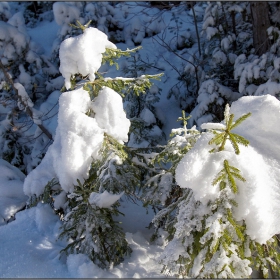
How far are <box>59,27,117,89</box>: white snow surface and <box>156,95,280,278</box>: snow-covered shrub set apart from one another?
1.72 metres

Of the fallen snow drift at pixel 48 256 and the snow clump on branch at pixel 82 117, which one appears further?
the fallen snow drift at pixel 48 256

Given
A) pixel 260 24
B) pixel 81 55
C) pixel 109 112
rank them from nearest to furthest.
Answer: pixel 81 55 → pixel 109 112 → pixel 260 24

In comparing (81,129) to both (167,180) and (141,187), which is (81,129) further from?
(167,180)

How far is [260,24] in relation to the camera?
6891mm

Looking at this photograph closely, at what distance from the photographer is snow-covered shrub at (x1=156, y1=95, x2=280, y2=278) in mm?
2111

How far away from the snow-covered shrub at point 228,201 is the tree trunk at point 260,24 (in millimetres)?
5265

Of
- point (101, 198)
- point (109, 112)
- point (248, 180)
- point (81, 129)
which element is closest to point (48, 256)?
point (101, 198)

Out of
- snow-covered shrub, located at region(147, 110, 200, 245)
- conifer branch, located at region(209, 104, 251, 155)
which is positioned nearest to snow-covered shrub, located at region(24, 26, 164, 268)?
snow-covered shrub, located at region(147, 110, 200, 245)

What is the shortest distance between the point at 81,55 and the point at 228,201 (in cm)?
232

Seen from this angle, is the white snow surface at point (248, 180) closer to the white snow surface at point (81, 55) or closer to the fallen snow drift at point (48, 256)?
the fallen snow drift at point (48, 256)

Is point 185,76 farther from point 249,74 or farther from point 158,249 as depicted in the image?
point 158,249

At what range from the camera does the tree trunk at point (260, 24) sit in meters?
6.73

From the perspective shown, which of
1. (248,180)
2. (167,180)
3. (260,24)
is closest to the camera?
(248,180)

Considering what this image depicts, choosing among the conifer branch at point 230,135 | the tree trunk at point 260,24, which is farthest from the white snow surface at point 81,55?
the tree trunk at point 260,24
